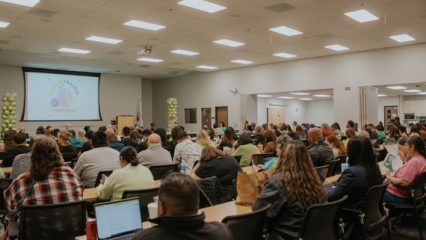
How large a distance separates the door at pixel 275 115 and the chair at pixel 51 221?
2007cm

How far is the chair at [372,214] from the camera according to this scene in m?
3.09

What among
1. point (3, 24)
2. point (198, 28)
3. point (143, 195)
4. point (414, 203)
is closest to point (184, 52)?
point (198, 28)

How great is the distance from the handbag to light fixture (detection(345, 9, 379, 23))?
653 cm

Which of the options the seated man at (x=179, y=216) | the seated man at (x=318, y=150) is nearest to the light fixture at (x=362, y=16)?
the seated man at (x=318, y=150)

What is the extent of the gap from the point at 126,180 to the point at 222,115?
1473 centimetres

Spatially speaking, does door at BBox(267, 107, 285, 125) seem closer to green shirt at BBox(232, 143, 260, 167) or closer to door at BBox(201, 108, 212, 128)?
door at BBox(201, 108, 212, 128)

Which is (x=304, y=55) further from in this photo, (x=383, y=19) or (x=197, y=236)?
(x=197, y=236)

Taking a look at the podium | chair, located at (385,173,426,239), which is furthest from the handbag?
the podium

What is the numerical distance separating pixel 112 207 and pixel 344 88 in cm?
1269

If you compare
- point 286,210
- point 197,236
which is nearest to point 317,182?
point 286,210

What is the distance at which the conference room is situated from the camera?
2.63m

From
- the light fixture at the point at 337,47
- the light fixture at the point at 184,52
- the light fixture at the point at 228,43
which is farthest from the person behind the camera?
the light fixture at the point at 184,52

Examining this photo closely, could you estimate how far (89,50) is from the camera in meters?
12.6

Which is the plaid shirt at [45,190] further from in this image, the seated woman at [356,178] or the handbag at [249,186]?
the seated woman at [356,178]
